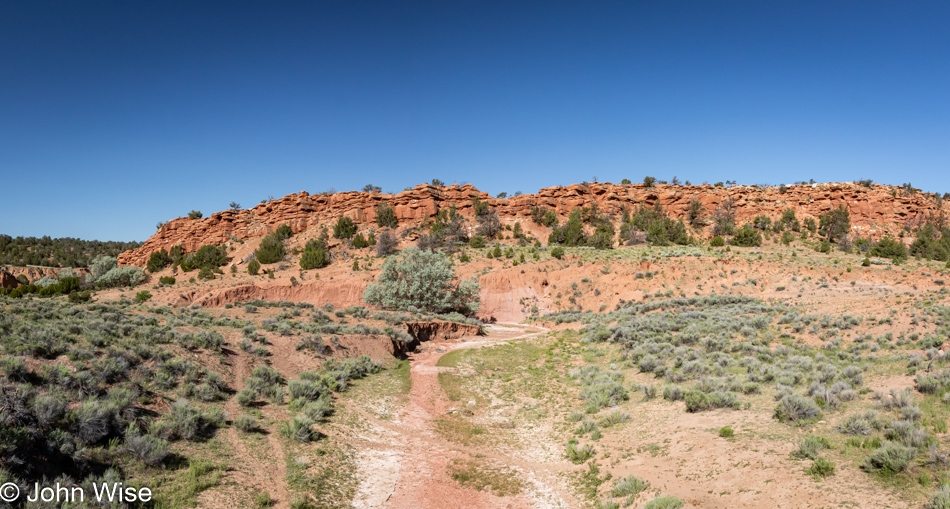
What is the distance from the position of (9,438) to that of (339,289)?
36.0 m

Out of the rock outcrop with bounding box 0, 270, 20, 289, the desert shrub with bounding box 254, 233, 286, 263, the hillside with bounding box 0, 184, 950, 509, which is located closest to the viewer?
the hillside with bounding box 0, 184, 950, 509

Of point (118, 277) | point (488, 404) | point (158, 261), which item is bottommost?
point (488, 404)

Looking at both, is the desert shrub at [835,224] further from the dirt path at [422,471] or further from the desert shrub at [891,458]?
the dirt path at [422,471]

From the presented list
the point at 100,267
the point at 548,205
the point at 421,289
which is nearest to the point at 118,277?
the point at 100,267

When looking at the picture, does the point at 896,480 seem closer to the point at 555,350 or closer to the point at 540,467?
the point at 540,467

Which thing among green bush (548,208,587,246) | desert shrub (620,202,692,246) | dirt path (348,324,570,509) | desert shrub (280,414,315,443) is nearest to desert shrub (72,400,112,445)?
desert shrub (280,414,315,443)

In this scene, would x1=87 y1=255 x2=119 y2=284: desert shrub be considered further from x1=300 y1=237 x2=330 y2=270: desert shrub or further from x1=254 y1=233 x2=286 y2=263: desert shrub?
x1=300 y1=237 x2=330 y2=270: desert shrub

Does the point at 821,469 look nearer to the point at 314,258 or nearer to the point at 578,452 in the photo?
the point at 578,452

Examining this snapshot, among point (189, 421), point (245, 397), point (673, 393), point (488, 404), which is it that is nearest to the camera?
point (189, 421)

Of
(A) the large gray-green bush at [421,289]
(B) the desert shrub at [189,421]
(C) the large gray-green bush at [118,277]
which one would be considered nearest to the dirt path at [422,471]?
(B) the desert shrub at [189,421]

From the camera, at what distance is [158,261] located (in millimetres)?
57094

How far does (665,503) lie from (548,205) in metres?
63.4

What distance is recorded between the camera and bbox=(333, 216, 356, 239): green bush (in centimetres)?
5781

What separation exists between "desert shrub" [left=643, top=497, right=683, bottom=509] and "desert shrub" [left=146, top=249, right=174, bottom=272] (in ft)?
221
